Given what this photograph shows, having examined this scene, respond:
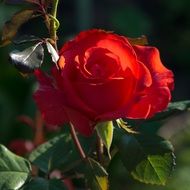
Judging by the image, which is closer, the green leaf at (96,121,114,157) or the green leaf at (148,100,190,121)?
the green leaf at (96,121,114,157)

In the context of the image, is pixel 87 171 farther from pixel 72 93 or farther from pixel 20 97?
pixel 20 97

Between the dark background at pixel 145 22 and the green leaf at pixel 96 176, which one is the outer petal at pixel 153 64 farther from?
the dark background at pixel 145 22

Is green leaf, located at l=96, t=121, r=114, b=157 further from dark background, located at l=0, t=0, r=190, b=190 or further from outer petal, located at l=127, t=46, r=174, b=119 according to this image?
dark background, located at l=0, t=0, r=190, b=190

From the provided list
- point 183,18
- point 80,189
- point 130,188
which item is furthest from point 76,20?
point 80,189

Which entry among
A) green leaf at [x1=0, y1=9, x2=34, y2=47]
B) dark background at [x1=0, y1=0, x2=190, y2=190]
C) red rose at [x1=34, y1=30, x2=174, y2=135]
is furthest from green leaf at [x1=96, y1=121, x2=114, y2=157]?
dark background at [x1=0, y1=0, x2=190, y2=190]

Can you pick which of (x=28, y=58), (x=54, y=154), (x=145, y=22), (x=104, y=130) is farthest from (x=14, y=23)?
(x=145, y=22)

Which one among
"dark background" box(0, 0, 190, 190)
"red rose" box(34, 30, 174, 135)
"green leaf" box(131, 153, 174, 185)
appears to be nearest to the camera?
"red rose" box(34, 30, 174, 135)

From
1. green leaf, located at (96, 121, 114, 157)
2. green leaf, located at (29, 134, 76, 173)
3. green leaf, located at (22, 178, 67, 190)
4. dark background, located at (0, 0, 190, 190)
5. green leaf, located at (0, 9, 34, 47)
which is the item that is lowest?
dark background, located at (0, 0, 190, 190)
